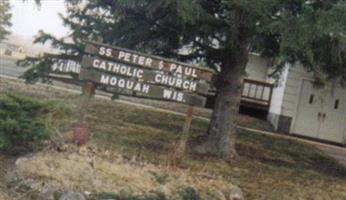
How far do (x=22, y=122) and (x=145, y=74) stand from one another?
2.39m

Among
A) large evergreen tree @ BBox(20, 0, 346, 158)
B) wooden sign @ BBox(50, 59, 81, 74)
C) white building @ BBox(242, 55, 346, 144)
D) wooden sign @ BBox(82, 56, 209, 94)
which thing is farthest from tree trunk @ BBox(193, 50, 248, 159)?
white building @ BBox(242, 55, 346, 144)

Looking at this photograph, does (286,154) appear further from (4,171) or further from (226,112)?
(4,171)

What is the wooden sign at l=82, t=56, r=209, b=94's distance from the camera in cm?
1052

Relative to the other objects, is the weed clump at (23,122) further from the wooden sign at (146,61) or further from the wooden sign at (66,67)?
the wooden sign at (66,67)

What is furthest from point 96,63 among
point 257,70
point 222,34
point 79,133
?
point 257,70

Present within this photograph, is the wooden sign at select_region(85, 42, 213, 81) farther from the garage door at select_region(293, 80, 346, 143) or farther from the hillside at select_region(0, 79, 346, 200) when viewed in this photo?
the garage door at select_region(293, 80, 346, 143)

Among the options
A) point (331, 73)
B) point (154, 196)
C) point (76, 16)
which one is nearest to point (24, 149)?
point (154, 196)

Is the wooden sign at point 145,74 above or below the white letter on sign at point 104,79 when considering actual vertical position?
above

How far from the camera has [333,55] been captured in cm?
1112

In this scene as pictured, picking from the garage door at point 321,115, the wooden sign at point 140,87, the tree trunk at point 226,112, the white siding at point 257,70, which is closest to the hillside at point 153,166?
the tree trunk at point 226,112

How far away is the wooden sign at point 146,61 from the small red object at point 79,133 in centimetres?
129

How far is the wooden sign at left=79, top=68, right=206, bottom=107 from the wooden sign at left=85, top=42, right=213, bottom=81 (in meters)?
0.32

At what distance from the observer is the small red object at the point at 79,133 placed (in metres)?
10.2

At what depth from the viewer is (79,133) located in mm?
10250
